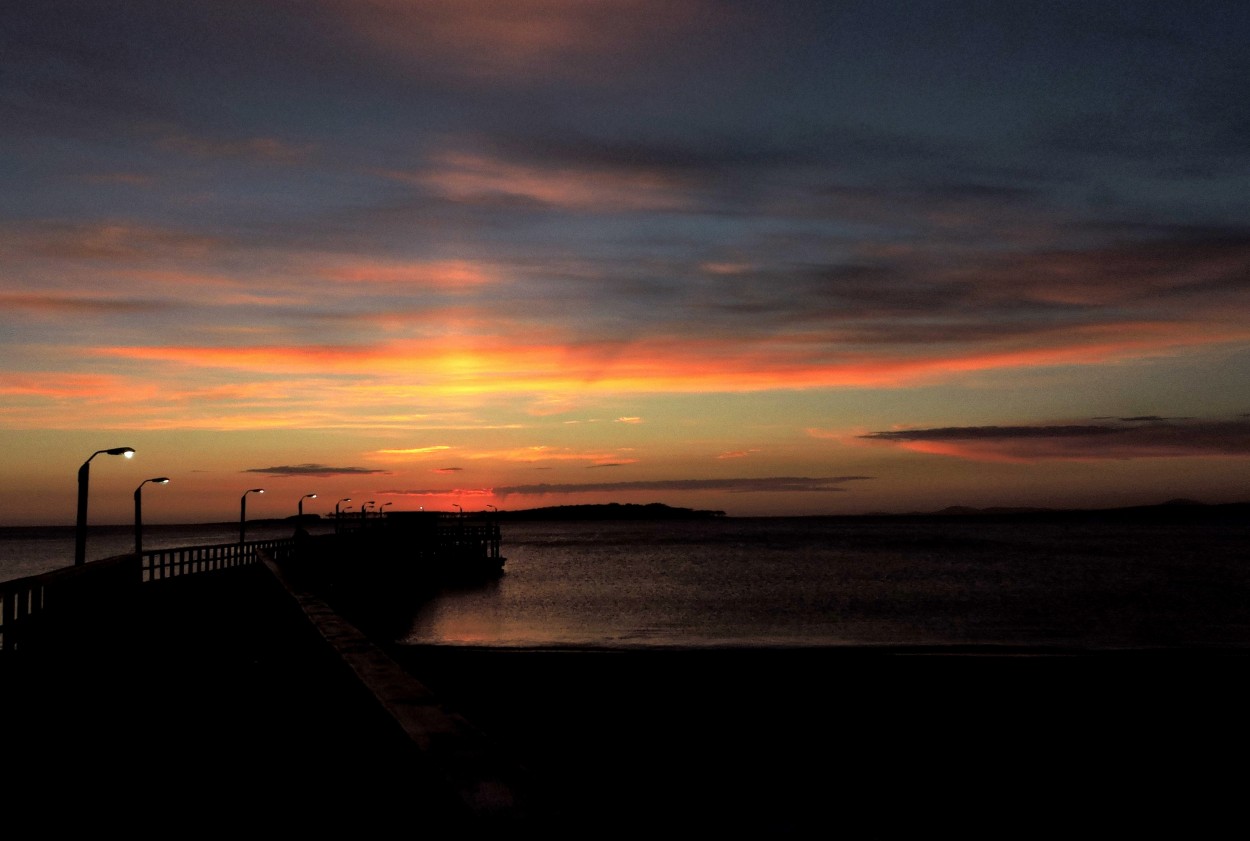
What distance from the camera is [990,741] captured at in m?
12.2

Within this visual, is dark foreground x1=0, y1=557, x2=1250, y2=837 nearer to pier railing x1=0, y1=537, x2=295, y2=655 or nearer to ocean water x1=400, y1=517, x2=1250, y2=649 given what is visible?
pier railing x1=0, y1=537, x2=295, y2=655

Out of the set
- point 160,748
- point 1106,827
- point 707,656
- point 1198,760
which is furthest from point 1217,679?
point 160,748

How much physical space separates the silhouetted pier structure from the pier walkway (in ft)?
0.07

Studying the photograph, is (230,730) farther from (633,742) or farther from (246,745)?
(633,742)

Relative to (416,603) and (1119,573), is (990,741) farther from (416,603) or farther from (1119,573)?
(1119,573)

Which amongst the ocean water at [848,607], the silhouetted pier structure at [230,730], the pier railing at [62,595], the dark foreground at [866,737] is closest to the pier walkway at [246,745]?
the silhouetted pier structure at [230,730]

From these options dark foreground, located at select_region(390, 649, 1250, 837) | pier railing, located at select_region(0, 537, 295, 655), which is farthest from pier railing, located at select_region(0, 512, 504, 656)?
dark foreground, located at select_region(390, 649, 1250, 837)

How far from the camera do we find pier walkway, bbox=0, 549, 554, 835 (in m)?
6.31

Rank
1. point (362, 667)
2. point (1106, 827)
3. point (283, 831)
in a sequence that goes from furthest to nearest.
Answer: point (362, 667) → point (1106, 827) → point (283, 831)

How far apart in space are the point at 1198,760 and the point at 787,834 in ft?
24.0

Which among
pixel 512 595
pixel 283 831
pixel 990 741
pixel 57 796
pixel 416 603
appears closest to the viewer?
pixel 283 831

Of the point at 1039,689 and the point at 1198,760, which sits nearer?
the point at 1198,760

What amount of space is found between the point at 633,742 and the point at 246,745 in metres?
4.52

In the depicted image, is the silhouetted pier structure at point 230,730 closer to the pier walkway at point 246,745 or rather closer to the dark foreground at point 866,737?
the pier walkway at point 246,745
